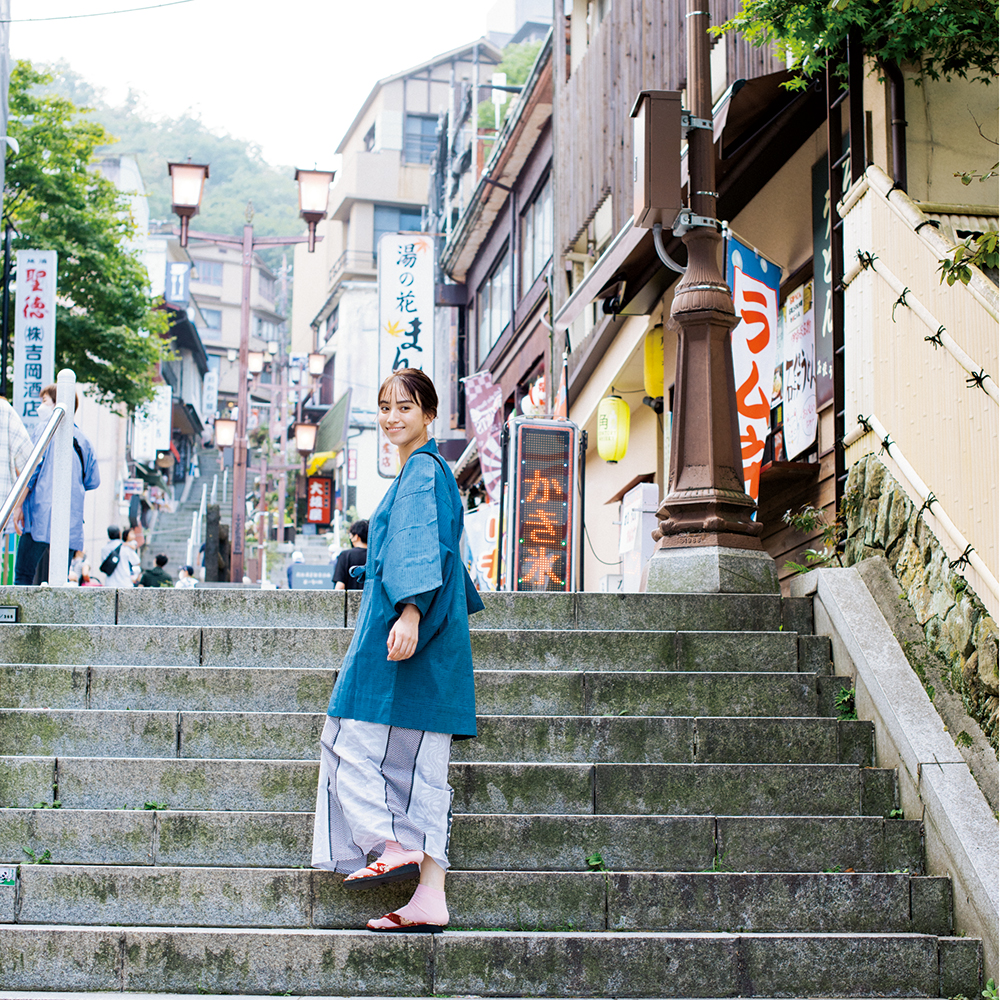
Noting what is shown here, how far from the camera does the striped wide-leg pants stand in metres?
4.38

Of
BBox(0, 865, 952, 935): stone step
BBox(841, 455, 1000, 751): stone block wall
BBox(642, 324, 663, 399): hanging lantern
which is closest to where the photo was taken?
BBox(0, 865, 952, 935): stone step

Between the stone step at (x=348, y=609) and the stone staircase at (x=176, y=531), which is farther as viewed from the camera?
the stone staircase at (x=176, y=531)

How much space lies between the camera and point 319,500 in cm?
4409

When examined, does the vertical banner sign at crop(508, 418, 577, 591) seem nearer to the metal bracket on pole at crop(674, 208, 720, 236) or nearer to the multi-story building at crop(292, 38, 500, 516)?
the metal bracket on pole at crop(674, 208, 720, 236)

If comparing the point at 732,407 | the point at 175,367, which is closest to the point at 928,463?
the point at 732,407

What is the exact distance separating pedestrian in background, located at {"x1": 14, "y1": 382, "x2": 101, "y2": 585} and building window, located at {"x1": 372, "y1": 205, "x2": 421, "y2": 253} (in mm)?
43120

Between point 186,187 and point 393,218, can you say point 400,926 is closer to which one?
point 186,187

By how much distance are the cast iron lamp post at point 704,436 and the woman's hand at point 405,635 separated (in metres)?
3.36

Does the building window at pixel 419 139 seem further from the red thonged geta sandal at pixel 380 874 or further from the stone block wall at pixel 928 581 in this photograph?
the red thonged geta sandal at pixel 380 874

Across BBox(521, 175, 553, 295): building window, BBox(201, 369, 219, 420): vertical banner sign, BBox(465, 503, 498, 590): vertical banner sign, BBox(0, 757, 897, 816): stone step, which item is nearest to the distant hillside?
BBox(201, 369, 219, 420): vertical banner sign

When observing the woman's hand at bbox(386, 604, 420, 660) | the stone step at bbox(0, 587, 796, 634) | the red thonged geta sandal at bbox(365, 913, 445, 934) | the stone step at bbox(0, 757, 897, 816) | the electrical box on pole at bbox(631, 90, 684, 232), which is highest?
the electrical box on pole at bbox(631, 90, 684, 232)

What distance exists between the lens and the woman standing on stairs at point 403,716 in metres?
4.37

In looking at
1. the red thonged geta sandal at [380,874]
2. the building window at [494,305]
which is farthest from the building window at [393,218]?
the red thonged geta sandal at [380,874]

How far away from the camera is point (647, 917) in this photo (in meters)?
4.75
